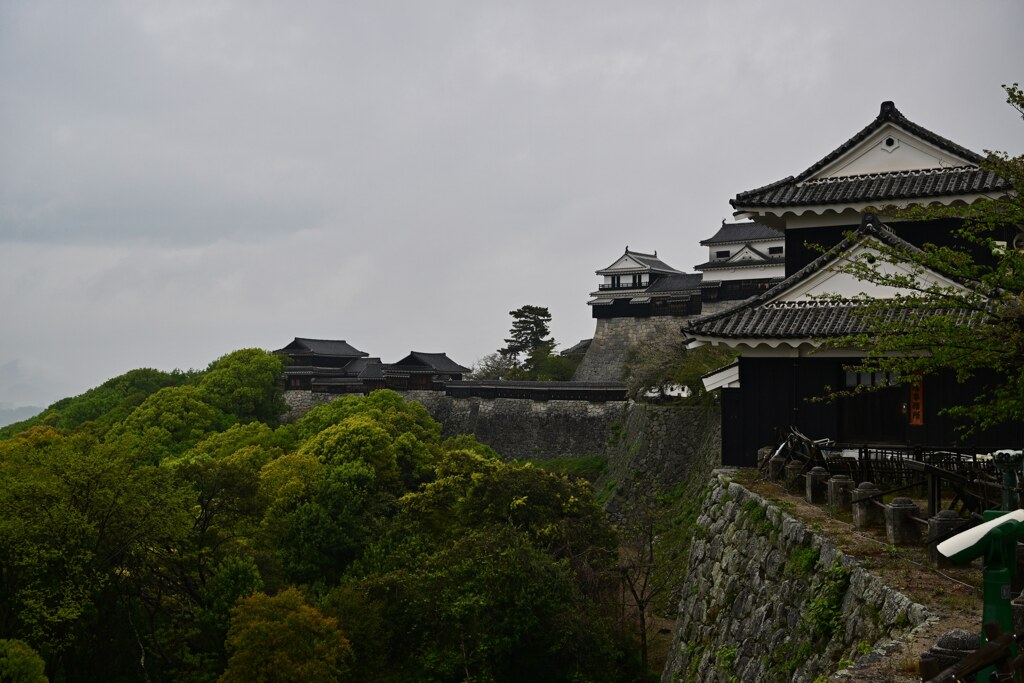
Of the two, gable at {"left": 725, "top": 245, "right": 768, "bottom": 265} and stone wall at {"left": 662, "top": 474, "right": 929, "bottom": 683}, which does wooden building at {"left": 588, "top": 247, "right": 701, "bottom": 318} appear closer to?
gable at {"left": 725, "top": 245, "right": 768, "bottom": 265}

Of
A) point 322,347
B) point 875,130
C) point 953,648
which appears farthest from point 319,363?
point 953,648

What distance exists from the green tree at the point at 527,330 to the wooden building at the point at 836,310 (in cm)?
4272

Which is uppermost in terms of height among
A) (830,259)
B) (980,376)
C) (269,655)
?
(830,259)

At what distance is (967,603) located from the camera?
20.5 feet

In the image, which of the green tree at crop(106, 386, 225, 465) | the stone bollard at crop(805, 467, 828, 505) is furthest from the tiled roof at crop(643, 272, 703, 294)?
the stone bollard at crop(805, 467, 828, 505)

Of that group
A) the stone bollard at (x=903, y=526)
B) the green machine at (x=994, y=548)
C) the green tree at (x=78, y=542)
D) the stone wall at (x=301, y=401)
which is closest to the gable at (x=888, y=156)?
the stone bollard at (x=903, y=526)

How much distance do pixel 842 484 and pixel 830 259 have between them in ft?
13.2

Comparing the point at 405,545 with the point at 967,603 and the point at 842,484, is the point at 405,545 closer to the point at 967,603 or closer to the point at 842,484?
the point at 842,484

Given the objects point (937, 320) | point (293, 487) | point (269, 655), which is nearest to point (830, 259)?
point (937, 320)

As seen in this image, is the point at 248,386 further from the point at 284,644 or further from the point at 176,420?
the point at 284,644

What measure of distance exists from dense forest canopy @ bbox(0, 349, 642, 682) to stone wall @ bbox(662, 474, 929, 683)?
4.90m

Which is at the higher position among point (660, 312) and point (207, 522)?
point (660, 312)

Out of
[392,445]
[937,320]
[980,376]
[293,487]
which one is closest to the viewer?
[937,320]

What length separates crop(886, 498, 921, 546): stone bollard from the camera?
7.81m
